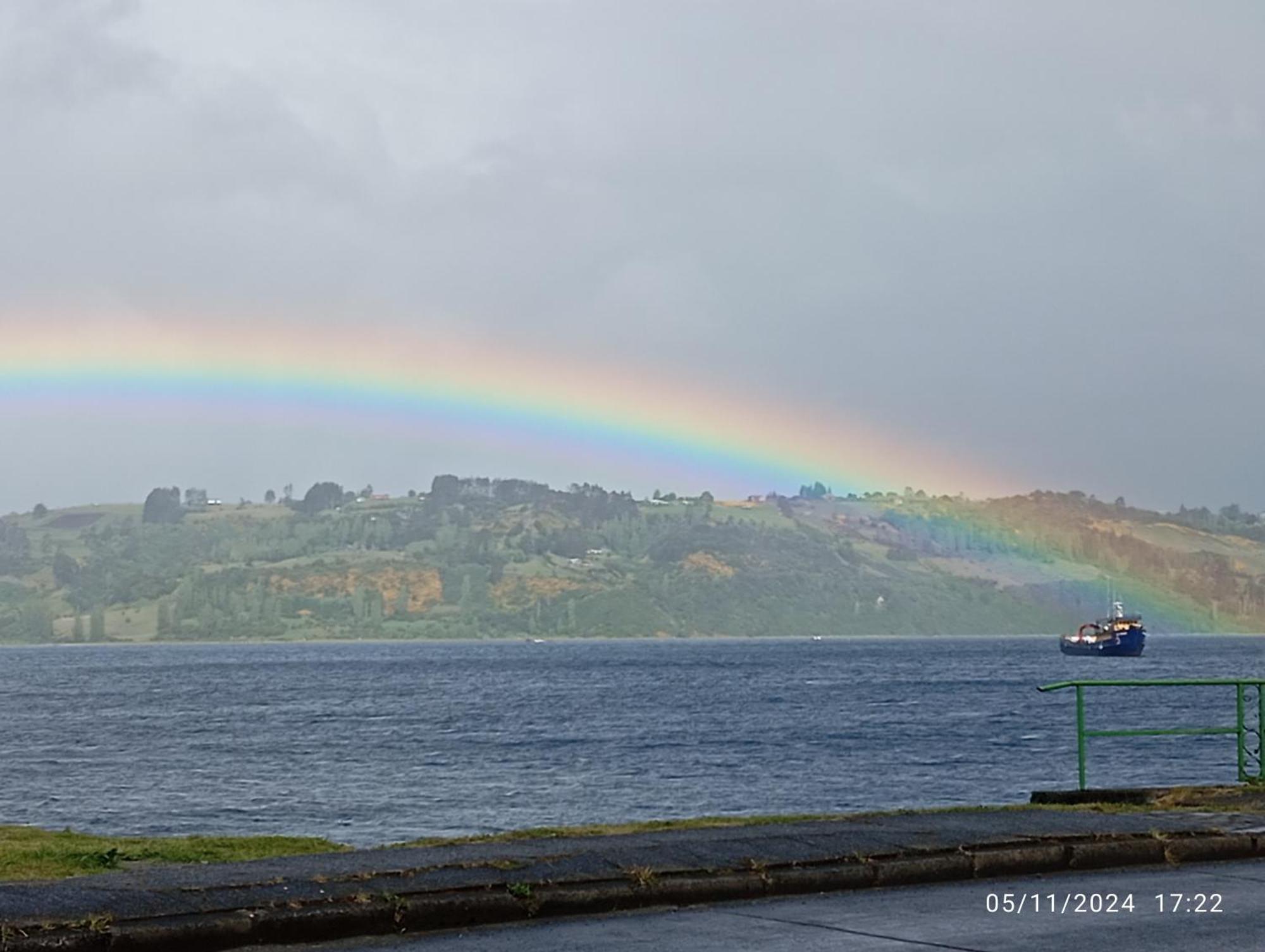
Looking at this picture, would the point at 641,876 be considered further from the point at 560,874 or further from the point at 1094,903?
the point at 1094,903

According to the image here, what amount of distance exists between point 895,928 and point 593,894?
6.83ft

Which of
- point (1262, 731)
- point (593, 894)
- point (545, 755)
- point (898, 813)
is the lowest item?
point (545, 755)

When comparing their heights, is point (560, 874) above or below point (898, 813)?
above

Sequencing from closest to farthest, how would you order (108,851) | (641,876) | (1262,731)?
1. (641,876)
2. (108,851)
3. (1262,731)

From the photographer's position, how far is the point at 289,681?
18050 centimetres

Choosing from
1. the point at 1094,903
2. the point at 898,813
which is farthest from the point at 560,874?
the point at 898,813

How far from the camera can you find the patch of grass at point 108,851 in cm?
1355

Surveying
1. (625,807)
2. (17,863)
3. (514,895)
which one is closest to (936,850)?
(514,895)

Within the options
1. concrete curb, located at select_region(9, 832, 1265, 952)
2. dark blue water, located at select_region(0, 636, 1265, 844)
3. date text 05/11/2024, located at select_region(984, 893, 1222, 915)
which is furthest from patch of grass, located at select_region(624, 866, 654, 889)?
dark blue water, located at select_region(0, 636, 1265, 844)

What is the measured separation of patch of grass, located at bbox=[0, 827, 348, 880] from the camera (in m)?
13.6

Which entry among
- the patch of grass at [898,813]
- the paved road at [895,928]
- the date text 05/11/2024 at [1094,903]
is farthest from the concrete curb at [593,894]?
the patch of grass at [898,813]

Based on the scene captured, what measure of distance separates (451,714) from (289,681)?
77.7 meters

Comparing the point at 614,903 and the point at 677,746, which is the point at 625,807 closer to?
the point at 677,746

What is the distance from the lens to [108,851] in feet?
50.1
